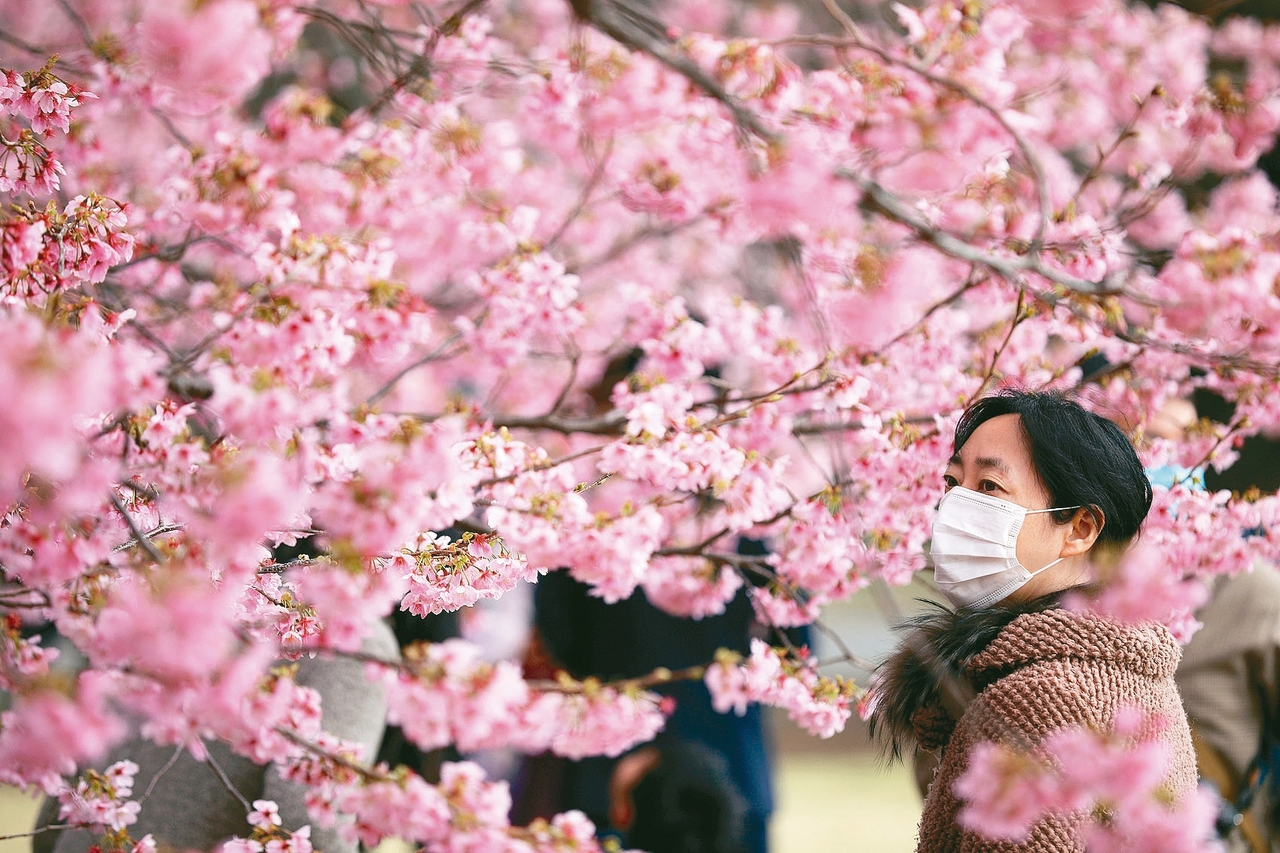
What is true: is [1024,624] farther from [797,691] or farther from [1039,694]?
[797,691]

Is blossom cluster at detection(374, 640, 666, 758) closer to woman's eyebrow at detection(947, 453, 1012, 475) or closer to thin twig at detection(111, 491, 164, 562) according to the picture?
thin twig at detection(111, 491, 164, 562)

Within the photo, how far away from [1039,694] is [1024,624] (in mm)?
140

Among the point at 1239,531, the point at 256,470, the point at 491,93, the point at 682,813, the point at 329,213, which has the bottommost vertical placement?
the point at 682,813

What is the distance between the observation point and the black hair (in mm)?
1763

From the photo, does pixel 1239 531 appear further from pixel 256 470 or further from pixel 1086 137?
pixel 1086 137

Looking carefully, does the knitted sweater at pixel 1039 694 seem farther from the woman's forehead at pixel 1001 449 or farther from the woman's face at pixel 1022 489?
the woman's forehead at pixel 1001 449

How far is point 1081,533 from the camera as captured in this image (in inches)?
70.2

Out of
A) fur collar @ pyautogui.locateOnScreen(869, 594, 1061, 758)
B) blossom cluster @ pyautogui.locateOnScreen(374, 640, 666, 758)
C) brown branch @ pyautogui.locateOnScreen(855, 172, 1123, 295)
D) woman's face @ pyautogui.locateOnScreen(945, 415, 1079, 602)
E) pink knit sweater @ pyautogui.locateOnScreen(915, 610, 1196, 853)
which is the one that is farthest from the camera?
brown branch @ pyautogui.locateOnScreen(855, 172, 1123, 295)

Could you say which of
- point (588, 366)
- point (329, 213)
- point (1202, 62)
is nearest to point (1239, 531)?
point (329, 213)

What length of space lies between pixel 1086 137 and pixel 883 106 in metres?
3.22

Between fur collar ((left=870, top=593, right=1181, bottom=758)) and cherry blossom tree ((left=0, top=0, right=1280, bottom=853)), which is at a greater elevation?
cherry blossom tree ((left=0, top=0, right=1280, bottom=853))

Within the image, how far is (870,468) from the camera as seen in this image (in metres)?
2.37

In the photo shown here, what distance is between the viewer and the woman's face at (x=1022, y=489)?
179cm

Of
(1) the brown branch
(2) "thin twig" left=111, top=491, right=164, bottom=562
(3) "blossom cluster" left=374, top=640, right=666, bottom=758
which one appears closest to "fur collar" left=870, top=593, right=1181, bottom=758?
(3) "blossom cluster" left=374, top=640, right=666, bottom=758
